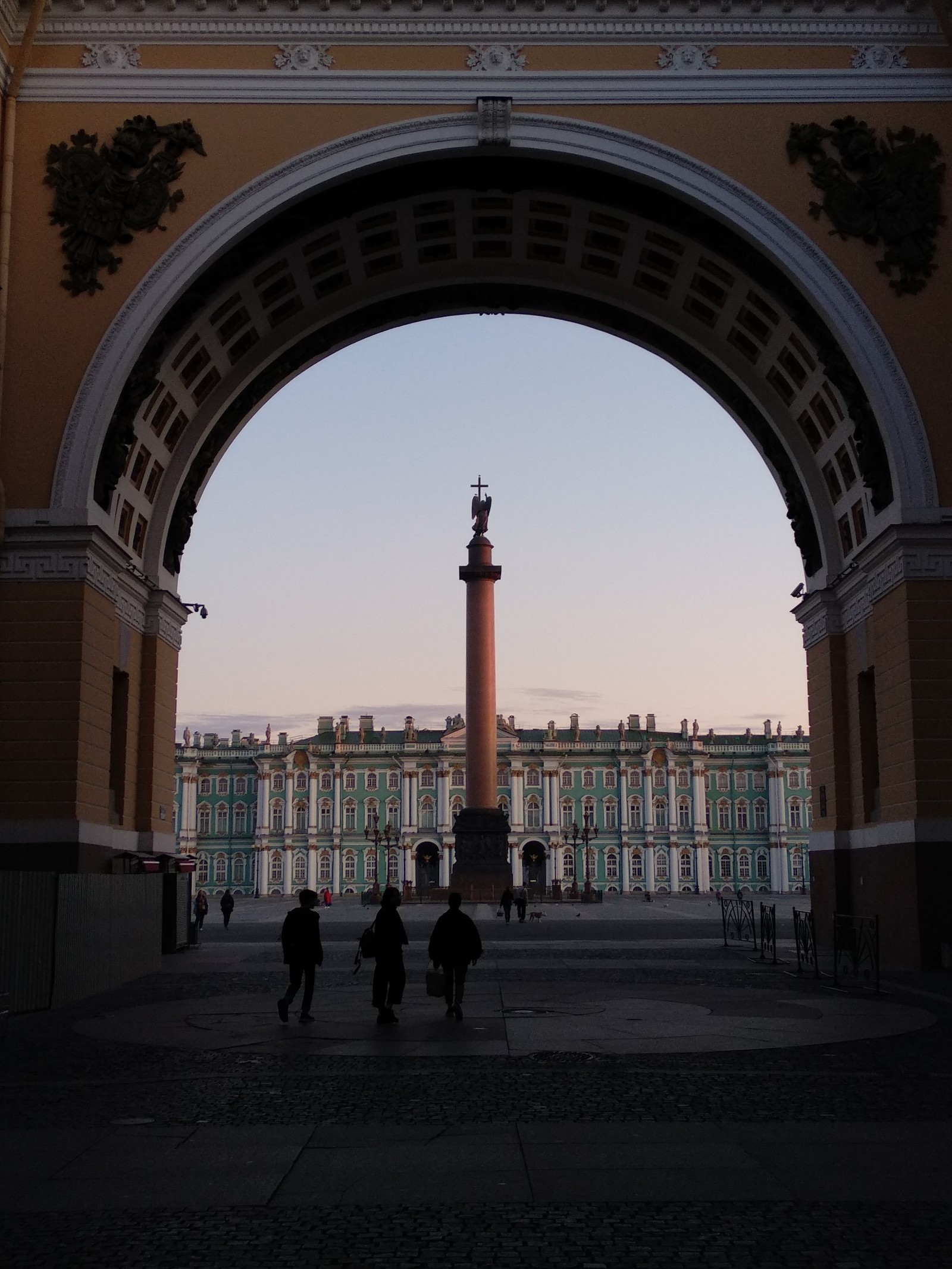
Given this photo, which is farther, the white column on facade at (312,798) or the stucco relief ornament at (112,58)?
the white column on facade at (312,798)

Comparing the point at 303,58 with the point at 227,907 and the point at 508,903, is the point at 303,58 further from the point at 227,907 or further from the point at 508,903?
the point at 508,903

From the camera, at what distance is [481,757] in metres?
78.4

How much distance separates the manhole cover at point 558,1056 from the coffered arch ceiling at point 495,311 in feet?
53.0

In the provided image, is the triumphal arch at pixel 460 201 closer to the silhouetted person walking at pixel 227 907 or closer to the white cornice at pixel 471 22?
the white cornice at pixel 471 22

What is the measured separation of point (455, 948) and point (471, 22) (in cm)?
1971

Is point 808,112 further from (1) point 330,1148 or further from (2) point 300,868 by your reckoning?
(2) point 300,868

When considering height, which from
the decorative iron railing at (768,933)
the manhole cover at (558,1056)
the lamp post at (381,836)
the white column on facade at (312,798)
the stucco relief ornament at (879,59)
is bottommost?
the manhole cover at (558,1056)

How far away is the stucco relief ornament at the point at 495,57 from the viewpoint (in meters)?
28.8

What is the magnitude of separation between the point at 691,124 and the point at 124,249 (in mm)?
11944

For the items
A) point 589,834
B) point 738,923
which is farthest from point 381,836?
point 738,923

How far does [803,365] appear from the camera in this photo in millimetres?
30641

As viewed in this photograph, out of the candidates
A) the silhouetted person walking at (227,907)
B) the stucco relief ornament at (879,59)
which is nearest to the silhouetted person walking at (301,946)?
the stucco relief ornament at (879,59)

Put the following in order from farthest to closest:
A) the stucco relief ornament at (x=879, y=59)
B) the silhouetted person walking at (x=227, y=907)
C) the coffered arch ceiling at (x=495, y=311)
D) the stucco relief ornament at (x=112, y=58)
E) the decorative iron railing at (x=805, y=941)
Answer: the silhouetted person walking at (x=227, y=907) < the coffered arch ceiling at (x=495, y=311) < the stucco relief ornament at (x=879, y=59) < the stucco relief ornament at (x=112, y=58) < the decorative iron railing at (x=805, y=941)

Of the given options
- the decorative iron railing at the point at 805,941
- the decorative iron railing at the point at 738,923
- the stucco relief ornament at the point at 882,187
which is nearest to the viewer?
the decorative iron railing at the point at 805,941
